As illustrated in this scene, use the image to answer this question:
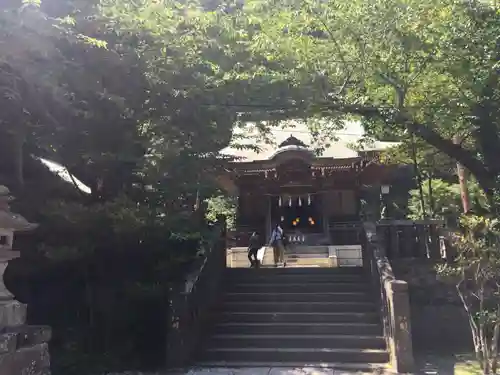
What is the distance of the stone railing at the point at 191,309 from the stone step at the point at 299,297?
0.63 metres

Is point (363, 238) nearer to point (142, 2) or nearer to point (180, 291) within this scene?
point (180, 291)

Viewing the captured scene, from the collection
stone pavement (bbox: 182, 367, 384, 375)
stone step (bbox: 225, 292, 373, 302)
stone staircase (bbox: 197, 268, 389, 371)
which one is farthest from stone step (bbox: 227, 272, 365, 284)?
stone pavement (bbox: 182, 367, 384, 375)

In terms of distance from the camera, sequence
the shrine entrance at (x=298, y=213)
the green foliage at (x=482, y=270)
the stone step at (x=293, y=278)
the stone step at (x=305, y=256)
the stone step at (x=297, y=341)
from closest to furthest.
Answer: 1. the green foliage at (x=482, y=270)
2. the stone step at (x=297, y=341)
3. the stone step at (x=293, y=278)
4. the stone step at (x=305, y=256)
5. the shrine entrance at (x=298, y=213)

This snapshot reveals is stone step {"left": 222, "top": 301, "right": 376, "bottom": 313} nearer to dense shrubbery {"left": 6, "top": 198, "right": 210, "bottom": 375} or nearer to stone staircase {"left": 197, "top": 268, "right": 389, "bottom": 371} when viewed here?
stone staircase {"left": 197, "top": 268, "right": 389, "bottom": 371}

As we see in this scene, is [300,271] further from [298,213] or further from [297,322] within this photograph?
[298,213]

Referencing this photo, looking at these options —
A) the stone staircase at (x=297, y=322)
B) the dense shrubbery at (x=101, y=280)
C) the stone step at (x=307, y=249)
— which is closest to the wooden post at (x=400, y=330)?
the stone staircase at (x=297, y=322)

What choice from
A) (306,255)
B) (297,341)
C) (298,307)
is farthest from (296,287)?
(306,255)

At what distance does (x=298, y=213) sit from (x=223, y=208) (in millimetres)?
6789

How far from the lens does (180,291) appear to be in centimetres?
954

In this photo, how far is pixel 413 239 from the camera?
1177 cm

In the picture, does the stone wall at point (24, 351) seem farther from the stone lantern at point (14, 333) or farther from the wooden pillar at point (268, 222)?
the wooden pillar at point (268, 222)

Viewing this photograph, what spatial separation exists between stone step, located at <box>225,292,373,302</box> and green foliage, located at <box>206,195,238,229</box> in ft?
8.44

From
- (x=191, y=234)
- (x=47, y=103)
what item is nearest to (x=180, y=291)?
(x=191, y=234)

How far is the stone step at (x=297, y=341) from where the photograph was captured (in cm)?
967
